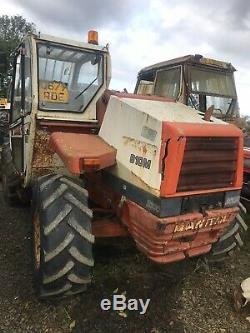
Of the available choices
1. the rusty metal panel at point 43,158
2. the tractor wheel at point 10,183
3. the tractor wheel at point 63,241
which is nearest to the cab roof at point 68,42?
the rusty metal panel at point 43,158

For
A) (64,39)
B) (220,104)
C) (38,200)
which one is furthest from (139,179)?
(220,104)

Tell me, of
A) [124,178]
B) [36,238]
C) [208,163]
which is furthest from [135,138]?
[36,238]

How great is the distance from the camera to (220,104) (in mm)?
8445

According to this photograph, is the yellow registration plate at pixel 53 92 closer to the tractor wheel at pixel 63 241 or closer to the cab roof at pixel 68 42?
the cab roof at pixel 68 42

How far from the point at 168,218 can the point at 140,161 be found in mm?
544

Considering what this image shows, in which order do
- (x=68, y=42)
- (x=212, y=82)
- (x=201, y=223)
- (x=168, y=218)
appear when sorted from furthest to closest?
(x=212, y=82), (x=68, y=42), (x=201, y=223), (x=168, y=218)

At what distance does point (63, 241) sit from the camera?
338cm

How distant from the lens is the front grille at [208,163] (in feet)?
10.7

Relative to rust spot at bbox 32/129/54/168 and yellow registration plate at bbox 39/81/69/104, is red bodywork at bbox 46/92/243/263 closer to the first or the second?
rust spot at bbox 32/129/54/168

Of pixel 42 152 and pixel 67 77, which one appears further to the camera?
pixel 67 77

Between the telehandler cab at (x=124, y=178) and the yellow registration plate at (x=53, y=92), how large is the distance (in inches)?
0.5

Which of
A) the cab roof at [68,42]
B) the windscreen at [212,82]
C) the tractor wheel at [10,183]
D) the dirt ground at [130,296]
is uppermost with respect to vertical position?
the cab roof at [68,42]

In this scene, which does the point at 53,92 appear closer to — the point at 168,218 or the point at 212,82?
the point at 168,218

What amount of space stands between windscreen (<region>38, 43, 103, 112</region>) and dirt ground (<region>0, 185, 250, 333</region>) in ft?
5.76
